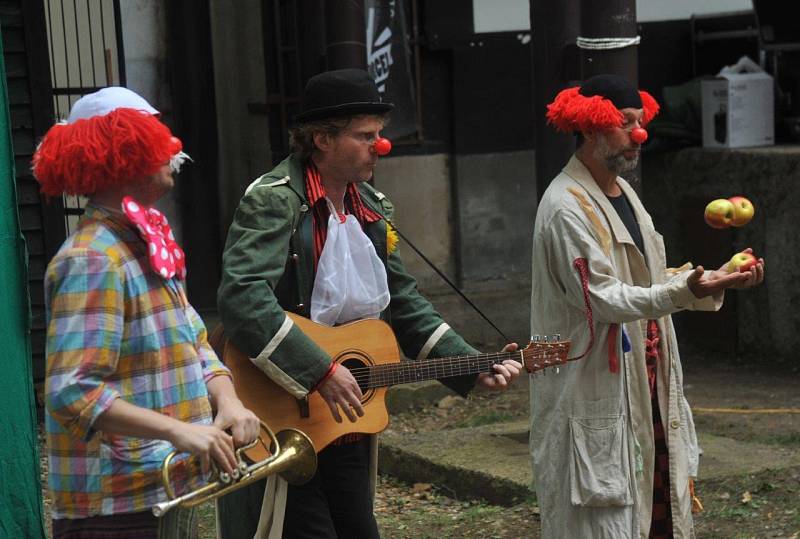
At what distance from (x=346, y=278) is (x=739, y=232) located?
5.75 m

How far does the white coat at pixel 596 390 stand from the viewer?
14.2 feet

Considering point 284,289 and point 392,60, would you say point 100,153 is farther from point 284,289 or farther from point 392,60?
point 392,60

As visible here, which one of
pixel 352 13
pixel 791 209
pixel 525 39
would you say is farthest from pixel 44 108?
pixel 791 209

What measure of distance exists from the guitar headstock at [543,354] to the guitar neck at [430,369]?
4 cm

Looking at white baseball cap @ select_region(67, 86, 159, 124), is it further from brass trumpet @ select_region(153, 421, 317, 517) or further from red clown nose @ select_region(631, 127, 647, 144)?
red clown nose @ select_region(631, 127, 647, 144)

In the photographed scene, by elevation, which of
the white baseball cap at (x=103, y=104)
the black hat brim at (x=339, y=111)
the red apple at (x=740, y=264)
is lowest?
the red apple at (x=740, y=264)

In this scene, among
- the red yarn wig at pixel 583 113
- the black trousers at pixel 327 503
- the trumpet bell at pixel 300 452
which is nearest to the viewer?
the trumpet bell at pixel 300 452

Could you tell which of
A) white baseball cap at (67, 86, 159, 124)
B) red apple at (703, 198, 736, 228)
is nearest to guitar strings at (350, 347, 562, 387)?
red apple at (703, 198, 736, 228)

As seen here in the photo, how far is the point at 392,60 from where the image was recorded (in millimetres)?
8680

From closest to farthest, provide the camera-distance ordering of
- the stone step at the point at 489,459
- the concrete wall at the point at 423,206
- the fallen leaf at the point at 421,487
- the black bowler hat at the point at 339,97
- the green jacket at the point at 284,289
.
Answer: the green jacket at the point at 284,289
the black bowler hat at the point at 339,97
the stone step at the point at 489,459
the fallen leaf at the point at 421,487
the concrete wall at the point at 423,206

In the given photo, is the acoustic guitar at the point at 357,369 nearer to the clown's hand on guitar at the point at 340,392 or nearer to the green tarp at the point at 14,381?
the clown's hand on guitar at the point at 340,392

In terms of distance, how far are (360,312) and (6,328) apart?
1.00 m

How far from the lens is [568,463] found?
439cm

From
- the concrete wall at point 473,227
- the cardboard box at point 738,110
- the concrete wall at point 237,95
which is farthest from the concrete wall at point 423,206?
the cardboard box at point 738,110
